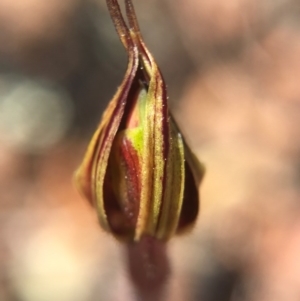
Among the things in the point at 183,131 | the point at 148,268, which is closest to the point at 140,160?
the point at 148,268

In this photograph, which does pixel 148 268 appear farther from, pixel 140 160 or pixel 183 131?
pixel 183 131

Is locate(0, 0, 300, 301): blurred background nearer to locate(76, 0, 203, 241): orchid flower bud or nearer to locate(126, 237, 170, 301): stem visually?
locate(126, 237, 170, 301): stem

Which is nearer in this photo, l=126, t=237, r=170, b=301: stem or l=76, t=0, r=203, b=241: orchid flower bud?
l=76, t=0, r=203, b=241: orchid flower bud

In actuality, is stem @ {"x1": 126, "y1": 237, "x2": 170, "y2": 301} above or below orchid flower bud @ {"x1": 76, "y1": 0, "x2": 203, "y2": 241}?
below

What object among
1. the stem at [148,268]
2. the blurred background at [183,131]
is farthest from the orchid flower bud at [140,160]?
→ the blurred background at [183,131]

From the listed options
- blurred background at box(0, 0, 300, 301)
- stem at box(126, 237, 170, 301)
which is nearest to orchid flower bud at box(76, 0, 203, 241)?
stem at box(126, 237, 170, 301)

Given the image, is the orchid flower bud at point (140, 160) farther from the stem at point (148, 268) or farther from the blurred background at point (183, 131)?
the blurred background at point (183, 131)

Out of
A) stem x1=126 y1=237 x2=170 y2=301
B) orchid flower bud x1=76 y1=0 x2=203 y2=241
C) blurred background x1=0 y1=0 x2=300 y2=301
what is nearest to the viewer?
orchid flower bud x1=76 y1=0 x2=203 y2=241
